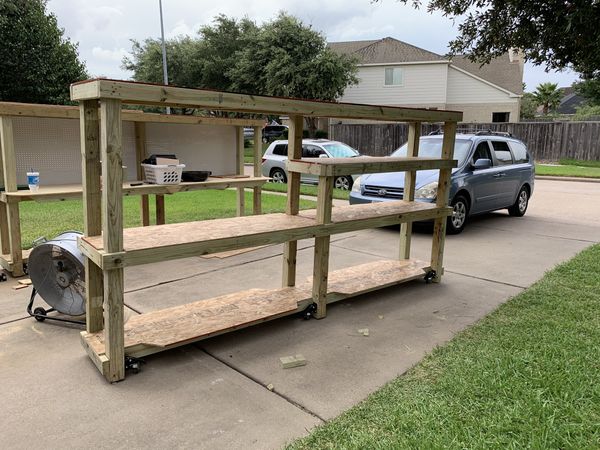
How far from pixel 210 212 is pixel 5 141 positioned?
4.94 metres

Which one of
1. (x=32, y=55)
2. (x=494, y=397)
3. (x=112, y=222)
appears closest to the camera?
(x=494, y=397)

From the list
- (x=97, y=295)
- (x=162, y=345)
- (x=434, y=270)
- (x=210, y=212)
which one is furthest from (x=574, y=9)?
(x=210, y=212)

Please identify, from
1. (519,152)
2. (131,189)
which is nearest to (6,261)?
(131,189)

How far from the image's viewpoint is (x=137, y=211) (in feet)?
34.8

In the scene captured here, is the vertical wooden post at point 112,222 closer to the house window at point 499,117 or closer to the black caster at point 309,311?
the black caster at point 309,311

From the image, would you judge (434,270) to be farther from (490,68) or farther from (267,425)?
(490,68)

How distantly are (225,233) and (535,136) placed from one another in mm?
25102

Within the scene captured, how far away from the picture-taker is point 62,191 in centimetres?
577

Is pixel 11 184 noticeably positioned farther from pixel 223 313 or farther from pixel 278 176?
pixel 278 176

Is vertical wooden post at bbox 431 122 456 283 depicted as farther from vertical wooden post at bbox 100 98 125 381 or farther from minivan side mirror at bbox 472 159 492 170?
vertical wooden post at bbox 100 98 125 381

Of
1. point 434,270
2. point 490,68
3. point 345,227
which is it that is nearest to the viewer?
point 345,227

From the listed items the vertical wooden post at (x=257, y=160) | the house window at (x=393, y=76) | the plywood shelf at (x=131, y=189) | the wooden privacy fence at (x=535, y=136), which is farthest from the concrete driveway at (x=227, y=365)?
the house window at (x=393, y=76)

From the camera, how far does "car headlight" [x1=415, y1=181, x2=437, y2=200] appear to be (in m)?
8.29

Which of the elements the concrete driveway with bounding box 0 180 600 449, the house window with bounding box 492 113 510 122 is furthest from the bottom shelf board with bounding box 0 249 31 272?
the house window with bounding box 492 113 510 122
